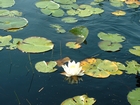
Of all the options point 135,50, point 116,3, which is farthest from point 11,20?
point 116,3

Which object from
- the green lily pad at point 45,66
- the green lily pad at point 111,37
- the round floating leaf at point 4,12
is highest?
the green lily pad at point 111,37

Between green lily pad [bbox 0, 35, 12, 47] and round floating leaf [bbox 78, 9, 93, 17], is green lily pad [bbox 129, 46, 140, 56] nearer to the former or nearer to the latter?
round floating leaf [bbox 78, 9, 93, 17]

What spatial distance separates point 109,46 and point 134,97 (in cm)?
107

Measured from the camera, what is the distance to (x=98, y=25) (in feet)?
13.6

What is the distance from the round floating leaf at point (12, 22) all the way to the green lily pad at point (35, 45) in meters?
0.52

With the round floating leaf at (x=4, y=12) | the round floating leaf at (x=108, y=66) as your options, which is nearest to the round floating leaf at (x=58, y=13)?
the round floating leaf at (x=4, y=12)

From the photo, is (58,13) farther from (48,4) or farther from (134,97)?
(134,97)

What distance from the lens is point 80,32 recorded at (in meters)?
3.76

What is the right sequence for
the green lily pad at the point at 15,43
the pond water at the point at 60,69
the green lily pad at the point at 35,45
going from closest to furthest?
the pond water at the point at 60,69 < the green lily pad at the point at 35,45 < the green lily pad at the point at 15,43

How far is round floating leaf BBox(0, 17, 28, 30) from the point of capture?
387 centimetres

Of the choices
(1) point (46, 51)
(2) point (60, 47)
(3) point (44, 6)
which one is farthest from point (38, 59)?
(3) point (44, 6)

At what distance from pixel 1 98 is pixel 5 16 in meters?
1.93

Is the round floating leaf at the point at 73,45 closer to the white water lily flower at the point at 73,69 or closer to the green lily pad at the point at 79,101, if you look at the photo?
the white water lily flower at the point at 73,69

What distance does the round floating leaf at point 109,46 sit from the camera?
136 inches
